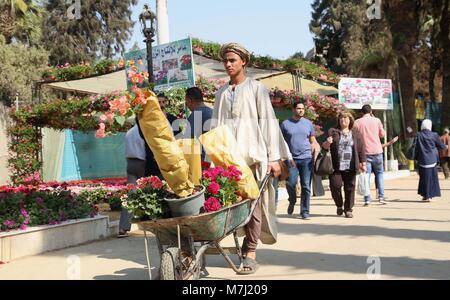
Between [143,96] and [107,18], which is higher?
[107,18]

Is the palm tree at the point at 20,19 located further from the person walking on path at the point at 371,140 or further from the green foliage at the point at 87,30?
the person walking on path at the point at 371,140

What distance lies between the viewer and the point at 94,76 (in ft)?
51.3

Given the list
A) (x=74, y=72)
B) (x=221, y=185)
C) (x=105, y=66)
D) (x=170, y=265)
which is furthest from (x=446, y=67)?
(x=170, y=265)

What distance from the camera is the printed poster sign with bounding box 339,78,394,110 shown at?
18.6m

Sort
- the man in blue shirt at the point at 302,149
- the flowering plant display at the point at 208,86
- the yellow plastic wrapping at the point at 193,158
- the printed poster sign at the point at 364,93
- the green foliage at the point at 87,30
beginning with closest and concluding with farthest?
the yellow plastic wrapping at the point at 193,158
the man in blue shirt at the point at 302,149
the flowering plant display at the point at 208,86
the printed poster sign at the point at 364,93
the green foliage at the point at 87,30

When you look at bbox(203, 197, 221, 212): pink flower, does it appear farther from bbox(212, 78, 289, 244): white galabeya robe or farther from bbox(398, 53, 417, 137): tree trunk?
bbox(398, 53, 417, 137): tree trunk

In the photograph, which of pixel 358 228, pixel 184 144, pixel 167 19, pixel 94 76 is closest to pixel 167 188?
pixel 184 144

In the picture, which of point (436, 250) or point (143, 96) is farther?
point (436, 250)

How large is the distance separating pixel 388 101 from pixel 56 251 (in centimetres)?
1531

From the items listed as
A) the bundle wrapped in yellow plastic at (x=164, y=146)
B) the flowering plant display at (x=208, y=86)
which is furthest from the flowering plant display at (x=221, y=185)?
the flowering plant display at (x=208, y=86)

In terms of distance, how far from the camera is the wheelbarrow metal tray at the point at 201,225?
450cm

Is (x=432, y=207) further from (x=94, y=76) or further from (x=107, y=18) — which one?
(x=107, y=18)

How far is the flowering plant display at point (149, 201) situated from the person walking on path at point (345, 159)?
17.4 ft
